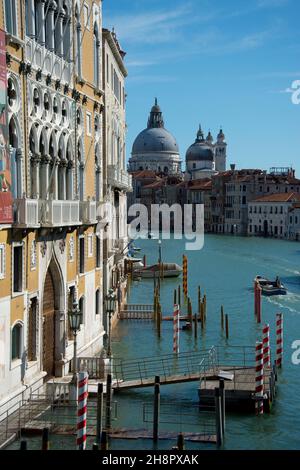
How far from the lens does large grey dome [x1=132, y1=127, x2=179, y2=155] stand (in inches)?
3858

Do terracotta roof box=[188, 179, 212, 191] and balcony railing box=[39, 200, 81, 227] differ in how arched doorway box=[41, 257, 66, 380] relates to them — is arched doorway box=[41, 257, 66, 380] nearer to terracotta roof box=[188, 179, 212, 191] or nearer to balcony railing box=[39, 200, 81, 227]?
balcony railing box=[39, 200, 81, 227]

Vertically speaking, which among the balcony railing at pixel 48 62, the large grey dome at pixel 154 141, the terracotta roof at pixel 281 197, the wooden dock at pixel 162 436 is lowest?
the wooden dock at pixel 162 436

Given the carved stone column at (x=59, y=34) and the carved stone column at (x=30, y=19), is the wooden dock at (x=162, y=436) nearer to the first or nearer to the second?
the carved stone column at (x=30, y=19)

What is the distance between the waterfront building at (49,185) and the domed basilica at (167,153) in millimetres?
82136

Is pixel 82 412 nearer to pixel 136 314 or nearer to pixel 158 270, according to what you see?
pixel 136 314

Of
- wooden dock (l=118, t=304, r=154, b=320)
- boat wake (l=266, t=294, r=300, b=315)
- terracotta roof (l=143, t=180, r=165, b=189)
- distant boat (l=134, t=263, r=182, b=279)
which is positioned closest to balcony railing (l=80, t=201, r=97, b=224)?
wooden dock (l=118, t=304, r=154, b=320)

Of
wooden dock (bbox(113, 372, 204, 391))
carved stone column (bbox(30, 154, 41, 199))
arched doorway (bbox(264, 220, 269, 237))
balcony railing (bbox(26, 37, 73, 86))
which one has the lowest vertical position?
wooden dock (bbox(113, 372, 204, 391))

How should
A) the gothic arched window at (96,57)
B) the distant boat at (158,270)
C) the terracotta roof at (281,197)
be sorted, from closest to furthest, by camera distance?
the gothic arched window at (96,57) → the distant boat at (158,270) → the terracotta roof at (281,197)

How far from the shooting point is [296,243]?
187ft

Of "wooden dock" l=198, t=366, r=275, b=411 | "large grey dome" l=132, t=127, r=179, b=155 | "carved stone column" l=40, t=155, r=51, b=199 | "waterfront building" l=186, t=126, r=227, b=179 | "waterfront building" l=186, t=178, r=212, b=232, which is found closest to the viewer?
"carved stone column" l=40, t=155, r=51, b=199

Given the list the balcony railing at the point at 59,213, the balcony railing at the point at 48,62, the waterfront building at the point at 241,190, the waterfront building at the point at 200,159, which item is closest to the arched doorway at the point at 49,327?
the balcony railing at the point at 59,213

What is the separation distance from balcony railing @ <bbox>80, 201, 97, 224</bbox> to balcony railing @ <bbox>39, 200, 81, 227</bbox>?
1.33ft

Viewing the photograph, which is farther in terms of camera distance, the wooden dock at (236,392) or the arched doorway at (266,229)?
the arched doorway at (266,229)

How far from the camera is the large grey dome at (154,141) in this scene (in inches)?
3858
